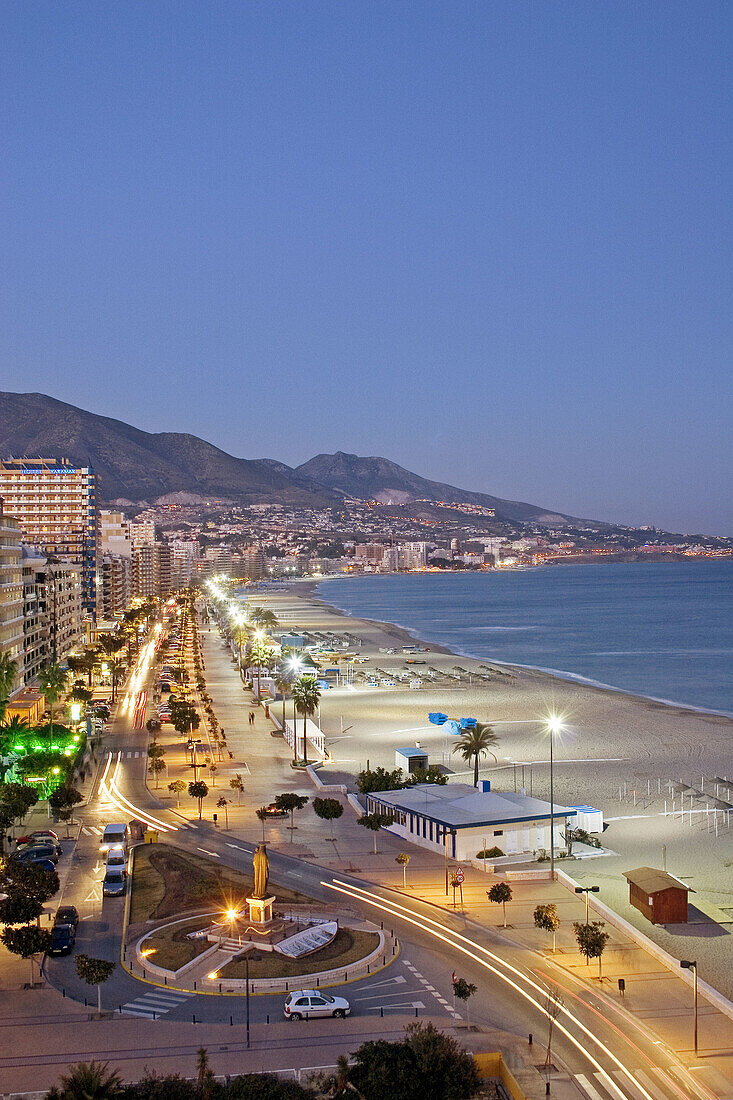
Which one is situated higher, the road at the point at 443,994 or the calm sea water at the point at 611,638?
the road at the point at 443,994

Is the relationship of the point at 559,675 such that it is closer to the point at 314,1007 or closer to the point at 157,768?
the point at 157,768

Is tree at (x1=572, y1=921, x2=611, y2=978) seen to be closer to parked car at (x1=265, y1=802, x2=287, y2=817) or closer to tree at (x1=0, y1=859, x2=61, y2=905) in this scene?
tree at (x1=0, y1=859, x2=61, y2=905)

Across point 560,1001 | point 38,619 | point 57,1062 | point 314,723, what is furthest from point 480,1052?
point 38,619

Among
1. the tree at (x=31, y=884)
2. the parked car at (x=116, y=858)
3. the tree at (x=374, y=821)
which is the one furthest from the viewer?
the tree at (x=374, y=821)

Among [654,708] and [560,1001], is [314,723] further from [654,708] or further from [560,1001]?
[560,1001]

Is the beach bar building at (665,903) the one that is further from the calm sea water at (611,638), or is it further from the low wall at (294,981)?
the calm sea water at (611,638)

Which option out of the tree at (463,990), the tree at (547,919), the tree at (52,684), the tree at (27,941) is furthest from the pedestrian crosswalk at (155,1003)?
the tree at (52,684)

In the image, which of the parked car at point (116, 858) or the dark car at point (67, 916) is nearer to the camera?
the dark car at point (67, 916)
